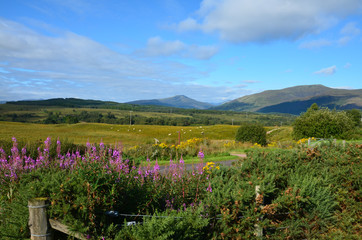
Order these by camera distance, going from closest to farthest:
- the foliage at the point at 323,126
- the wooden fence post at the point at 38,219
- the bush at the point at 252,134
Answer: the wooden fence post at the point at 38,219 < the bush at the point at 252,134 < the foliage at the point at 323,126

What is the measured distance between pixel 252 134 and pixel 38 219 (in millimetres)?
25582

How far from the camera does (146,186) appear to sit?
180 inches

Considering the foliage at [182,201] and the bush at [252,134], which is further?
the bush at [252,134]

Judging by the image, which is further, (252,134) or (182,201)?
(252,134)

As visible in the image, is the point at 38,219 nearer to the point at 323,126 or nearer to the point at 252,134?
the point at 252,134

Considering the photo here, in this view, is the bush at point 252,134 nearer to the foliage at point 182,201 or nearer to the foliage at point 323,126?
the foliage at point 323,126

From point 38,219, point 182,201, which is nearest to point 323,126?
point 182,201

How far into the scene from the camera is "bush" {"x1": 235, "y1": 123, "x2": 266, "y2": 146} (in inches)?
1059

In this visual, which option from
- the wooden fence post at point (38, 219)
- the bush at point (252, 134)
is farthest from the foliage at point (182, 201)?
the bush at point (252, 134)

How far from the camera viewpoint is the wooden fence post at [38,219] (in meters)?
3.17

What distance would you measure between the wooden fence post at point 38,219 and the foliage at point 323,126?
1201 inches

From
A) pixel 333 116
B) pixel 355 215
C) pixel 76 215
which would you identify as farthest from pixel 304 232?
pixel 333 116

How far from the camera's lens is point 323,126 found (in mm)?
29094

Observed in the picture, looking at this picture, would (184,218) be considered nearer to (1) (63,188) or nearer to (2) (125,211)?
(2) (125,211)
